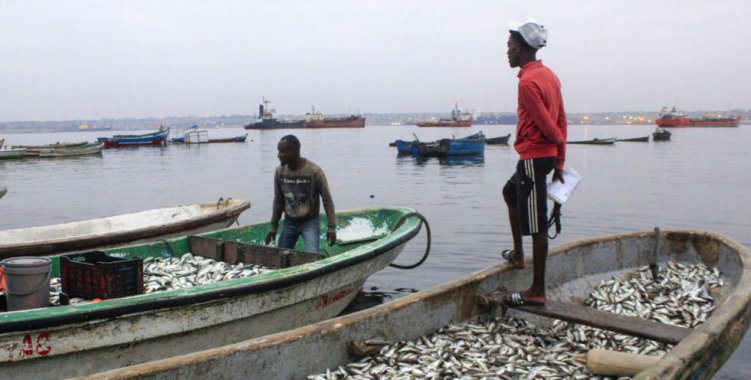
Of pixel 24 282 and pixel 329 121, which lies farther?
pixel 329 121

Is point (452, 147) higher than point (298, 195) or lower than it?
lower

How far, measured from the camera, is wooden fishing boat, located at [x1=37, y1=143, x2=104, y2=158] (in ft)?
173

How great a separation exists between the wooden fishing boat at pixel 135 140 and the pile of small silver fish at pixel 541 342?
234 ft

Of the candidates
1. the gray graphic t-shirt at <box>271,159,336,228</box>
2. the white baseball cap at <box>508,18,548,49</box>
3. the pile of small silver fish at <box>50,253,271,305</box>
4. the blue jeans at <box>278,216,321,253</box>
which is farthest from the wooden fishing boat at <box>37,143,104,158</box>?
the white baseball cap at <box>508,18,548,49</box>

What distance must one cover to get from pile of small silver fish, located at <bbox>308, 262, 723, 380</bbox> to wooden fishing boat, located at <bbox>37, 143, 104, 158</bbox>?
2119 inches

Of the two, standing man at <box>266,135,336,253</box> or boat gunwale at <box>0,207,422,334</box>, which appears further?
standing man at <box>266,135,336,253</box>

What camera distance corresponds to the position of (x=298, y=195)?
8.29 m

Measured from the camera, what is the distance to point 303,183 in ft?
26.9

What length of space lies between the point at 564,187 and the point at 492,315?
149 centimetres

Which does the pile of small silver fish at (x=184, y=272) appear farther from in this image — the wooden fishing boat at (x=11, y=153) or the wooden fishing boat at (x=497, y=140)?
the wooden fishing boat at (x=497, y=140)

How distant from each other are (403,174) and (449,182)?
6.01m

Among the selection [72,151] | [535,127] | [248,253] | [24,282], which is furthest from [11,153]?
[535,127]

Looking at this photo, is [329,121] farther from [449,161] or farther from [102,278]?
[102,278]

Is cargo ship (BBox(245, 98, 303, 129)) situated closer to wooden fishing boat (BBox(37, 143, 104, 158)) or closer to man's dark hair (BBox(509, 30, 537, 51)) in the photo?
wooden fishing boat (BBox(37, 143, 104, 158))
